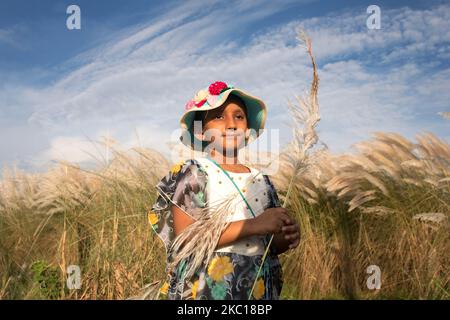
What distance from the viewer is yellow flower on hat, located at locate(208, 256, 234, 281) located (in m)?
2.18

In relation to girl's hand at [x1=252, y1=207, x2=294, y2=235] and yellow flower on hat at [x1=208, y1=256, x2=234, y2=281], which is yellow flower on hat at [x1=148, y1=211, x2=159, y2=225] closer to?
yellow flower on hat at [x1=208, y1=256, x2=234, y2=281]

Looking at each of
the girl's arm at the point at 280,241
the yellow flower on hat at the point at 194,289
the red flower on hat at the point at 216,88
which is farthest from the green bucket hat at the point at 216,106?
the yellow flower on hat at the point at 194,289

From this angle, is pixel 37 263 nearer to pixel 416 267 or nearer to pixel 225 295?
pixel 225 295

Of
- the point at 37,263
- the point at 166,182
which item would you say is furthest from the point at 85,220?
the point at 166,182

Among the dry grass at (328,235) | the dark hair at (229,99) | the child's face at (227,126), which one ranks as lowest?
the dry grass at (328,235)

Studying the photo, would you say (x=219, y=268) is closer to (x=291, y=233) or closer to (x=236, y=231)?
(x=236, y=231)

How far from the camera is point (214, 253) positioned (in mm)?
2203

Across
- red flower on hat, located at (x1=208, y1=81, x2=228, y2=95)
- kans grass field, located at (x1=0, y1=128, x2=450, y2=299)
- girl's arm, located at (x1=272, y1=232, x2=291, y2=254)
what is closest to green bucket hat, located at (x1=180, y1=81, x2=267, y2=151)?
red flower on hat, located at (x1=208, y1=81, x2=228, y2=95)

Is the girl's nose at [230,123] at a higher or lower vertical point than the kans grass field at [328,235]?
higher

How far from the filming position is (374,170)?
13.7 ft

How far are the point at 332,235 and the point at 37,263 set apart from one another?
97.4 inches

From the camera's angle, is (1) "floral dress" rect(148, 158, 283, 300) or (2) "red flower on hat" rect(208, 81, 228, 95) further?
(2) "red flower on hat" rect(208, 81, 228, 95)

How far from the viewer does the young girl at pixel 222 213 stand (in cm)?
211

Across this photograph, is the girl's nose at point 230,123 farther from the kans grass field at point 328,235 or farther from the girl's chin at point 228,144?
the kans grass field at point 328,235
